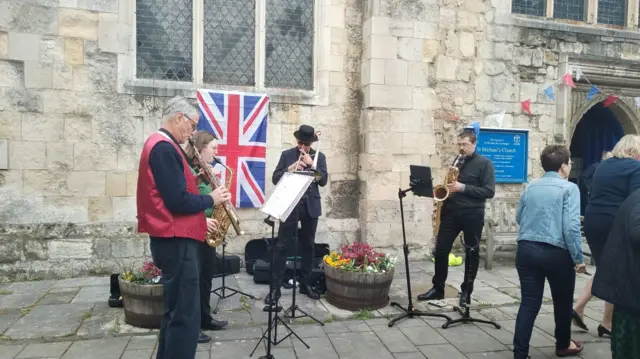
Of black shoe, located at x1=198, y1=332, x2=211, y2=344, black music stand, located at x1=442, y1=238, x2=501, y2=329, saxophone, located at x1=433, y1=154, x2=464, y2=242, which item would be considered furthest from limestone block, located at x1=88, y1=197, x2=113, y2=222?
black music stand, located at x1=442, y1=238, x2=501, y2=329

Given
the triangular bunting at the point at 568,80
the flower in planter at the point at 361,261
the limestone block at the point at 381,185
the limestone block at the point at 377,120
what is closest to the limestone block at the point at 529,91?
the triangular bunting at the point at 568,80

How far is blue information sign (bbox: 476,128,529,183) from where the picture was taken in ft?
26.1

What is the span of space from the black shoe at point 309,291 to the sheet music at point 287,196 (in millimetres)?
1891

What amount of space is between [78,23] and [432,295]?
5.78m

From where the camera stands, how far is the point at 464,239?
A: 5398 mm

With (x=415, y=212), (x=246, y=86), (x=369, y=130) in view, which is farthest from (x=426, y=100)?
(x=246, y=86)

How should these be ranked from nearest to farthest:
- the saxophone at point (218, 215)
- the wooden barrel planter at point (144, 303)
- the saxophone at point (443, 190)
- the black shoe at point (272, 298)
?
the black shoe at point (272, 298) < the saxophone at point (218, 215) < the wooden barrel planter at point (144, 303) < the saxophone at point (443, 190)

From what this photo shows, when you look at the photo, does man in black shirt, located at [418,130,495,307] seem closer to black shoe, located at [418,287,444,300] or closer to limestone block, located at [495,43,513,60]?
black shoe, located at [418,287,444,300]

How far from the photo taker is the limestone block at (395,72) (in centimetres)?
726

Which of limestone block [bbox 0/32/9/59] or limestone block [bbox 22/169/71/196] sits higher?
limestone block [bbox 0/32/9/59]

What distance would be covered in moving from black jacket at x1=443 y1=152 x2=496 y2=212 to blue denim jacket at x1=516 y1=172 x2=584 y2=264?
136 centimetres

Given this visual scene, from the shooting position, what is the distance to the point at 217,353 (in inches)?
159

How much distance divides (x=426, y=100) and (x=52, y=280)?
598 centimetres

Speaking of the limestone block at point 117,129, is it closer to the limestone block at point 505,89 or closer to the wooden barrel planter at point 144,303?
the wooden barrel planter at point 144,303
